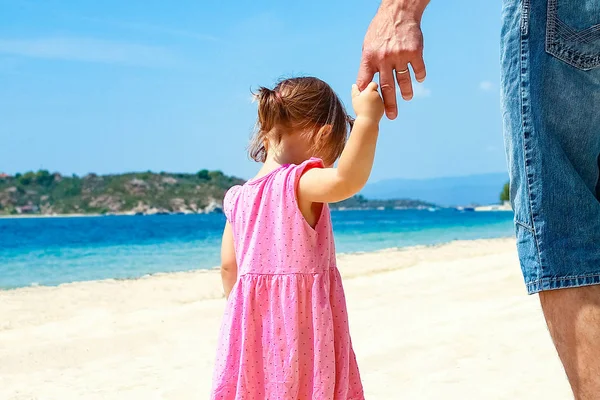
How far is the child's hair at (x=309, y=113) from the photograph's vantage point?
223cm

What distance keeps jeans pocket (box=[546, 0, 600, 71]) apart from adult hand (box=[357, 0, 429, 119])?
32cm

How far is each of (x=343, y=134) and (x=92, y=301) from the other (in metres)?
6.95

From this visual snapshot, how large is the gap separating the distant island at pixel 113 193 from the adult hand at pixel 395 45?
241 feet

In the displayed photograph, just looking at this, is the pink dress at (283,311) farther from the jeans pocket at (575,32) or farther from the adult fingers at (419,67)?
the jeans pocket at (575,32)

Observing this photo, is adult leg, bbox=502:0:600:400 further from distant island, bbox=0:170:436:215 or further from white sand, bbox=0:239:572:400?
distant island, bbox=0:170:436:215

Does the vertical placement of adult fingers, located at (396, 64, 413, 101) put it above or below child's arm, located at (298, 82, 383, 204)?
above

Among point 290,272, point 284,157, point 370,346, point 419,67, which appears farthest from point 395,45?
point 370,346

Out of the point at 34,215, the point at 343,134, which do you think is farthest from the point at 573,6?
the point at 34,215

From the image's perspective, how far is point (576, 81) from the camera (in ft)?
5.32

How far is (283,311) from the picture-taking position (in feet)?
6.88

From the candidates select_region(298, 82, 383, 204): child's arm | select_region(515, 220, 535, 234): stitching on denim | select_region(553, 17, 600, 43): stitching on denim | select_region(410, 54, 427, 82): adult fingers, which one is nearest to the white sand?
select_region(298, 82, 383, 204): child's arm

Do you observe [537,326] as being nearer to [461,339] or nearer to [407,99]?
[461,339]

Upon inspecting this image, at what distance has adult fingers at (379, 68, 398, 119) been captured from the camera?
5.95 feet

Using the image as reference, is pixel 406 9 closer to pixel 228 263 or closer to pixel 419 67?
pixel 419 67
